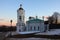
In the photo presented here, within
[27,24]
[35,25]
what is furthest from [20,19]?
[35,25]

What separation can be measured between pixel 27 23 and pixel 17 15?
12.3 ft

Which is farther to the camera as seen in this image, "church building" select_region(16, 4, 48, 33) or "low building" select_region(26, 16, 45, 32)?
"low building" select_region(26, 16, 45, 32)

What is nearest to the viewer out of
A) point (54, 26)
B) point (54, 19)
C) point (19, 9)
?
point (19, 9)

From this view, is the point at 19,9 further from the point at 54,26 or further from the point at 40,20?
the point at 54,26

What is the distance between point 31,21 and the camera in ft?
123

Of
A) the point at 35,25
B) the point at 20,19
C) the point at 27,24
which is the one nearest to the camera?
the point at 20,19

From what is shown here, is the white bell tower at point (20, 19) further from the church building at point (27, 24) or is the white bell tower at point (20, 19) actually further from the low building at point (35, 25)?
the low building at point (35, 25)

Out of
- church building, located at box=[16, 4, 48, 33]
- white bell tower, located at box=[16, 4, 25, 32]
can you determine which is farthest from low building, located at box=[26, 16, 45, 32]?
white bell tower, located at box=[16, 4, 25, 32]

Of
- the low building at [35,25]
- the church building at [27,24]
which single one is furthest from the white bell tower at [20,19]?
the low building at [35,25]


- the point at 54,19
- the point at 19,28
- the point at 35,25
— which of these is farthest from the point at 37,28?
the point at 54,19

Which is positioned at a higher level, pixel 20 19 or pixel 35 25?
pixel 20 19

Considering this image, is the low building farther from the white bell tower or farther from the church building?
the white bell tower

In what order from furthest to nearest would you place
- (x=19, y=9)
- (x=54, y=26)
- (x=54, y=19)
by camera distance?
(x=54, y=19)
(x=54, y=26)
(x=19, y=9)

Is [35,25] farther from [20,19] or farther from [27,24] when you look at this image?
[20,19]
